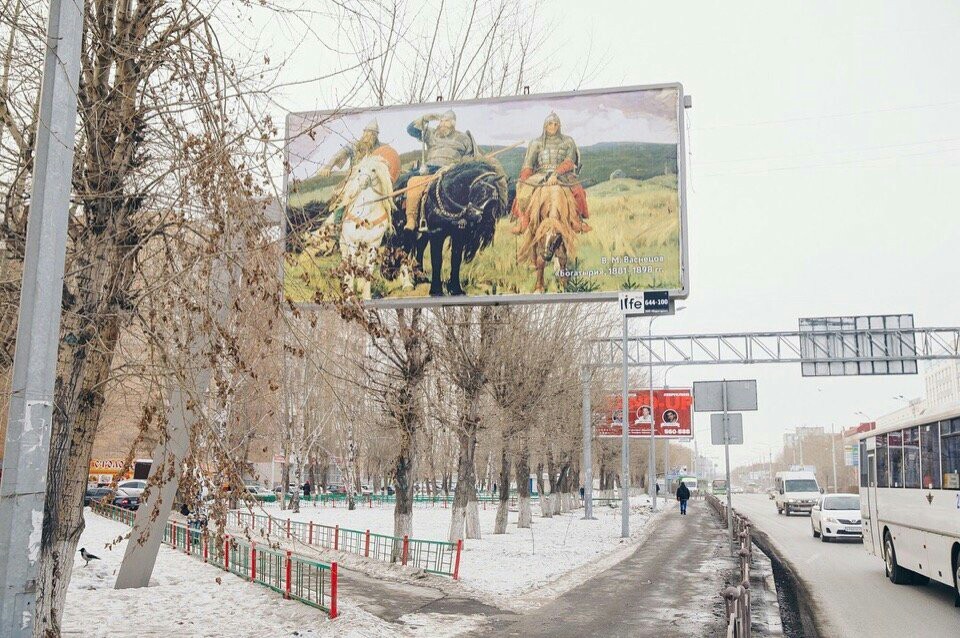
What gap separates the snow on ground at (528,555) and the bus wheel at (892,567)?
5296 millimetres

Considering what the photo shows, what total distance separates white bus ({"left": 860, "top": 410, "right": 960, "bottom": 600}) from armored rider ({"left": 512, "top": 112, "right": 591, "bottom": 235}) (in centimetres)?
667

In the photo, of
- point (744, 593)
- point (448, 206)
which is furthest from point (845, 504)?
point (744, 593)

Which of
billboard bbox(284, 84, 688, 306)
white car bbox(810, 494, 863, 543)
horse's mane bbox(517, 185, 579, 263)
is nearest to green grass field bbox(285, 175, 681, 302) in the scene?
billboard bbox(284, 84, 688, 306)

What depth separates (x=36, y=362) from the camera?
188 inches

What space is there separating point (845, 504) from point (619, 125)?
1583cm

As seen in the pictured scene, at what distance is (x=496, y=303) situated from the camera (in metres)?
15.4

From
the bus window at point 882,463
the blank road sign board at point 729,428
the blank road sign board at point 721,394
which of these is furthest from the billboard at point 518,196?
the blank road sign board at point 729,428

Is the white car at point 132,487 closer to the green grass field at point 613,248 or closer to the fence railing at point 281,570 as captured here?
the fence railing at point 281,570

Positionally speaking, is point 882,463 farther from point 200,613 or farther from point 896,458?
point 200,613

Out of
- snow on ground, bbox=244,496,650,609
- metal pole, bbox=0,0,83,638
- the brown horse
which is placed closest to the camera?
metal pole, bbox=0,0,83,638

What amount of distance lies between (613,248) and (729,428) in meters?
8.08

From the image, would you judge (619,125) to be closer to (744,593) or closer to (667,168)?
(667,168)

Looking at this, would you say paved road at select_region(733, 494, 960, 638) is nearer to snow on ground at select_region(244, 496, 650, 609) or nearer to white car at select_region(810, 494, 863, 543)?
white car at select_region(810, 494, 863, 543)

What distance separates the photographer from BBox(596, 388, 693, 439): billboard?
46312 millimetres
